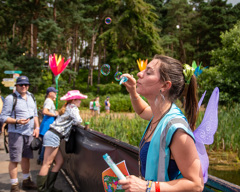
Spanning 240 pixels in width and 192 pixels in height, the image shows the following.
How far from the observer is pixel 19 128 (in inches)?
155

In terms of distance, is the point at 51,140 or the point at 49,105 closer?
the point at 51,140

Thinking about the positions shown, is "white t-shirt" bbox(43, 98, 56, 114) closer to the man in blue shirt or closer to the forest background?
the man in blue shirt

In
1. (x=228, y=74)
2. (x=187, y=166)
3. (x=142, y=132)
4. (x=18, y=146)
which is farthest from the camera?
(x=228, y=74)

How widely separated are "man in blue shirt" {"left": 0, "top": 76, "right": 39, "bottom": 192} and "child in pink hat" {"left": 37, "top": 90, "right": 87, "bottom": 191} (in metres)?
0.45

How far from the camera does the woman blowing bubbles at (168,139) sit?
112 cm

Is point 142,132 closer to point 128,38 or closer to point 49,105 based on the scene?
point 49,105

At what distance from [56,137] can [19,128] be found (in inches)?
27.3

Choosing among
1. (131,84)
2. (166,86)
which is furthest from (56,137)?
(166,86)

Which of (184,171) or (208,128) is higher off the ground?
(208,128)

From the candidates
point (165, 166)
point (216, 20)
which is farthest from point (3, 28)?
point (165, 166)

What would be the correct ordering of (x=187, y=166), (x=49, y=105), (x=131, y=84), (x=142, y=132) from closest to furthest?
(x=187, y=166), (x=131, y=84), (x=49, y=105), (x=142, y=132)

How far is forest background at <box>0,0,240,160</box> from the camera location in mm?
11438

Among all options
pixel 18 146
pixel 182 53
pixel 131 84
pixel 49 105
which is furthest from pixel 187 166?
pixel 182 53

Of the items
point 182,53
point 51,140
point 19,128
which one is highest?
point 182,53
